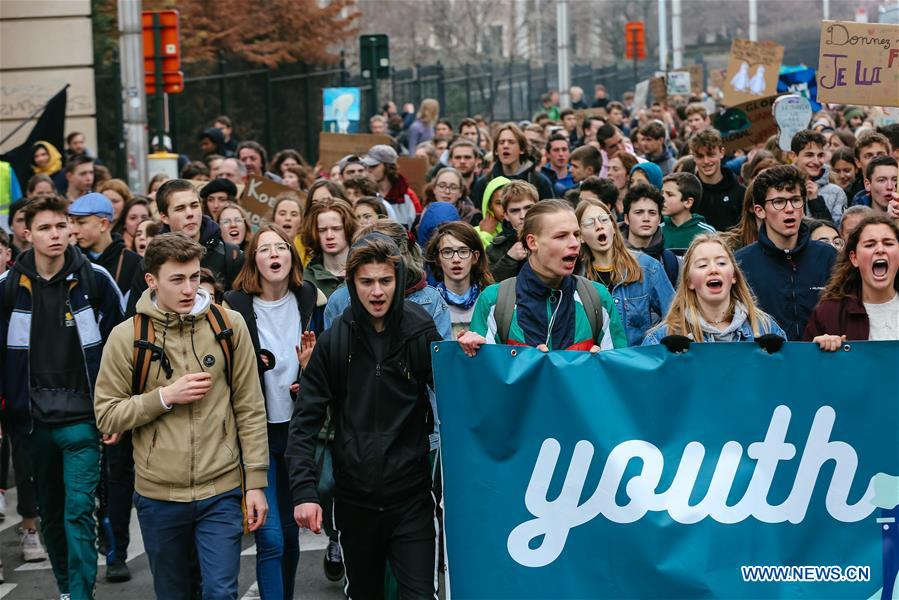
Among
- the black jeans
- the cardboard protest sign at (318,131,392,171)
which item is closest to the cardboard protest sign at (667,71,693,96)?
the cardboard protest sign at (318,131,392,171)

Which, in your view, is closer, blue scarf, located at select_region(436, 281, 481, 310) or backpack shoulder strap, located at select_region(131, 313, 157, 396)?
backpack shoulder strap, located at select_region(131, 313, 157, 396)

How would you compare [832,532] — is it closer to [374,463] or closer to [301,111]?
[374,463]

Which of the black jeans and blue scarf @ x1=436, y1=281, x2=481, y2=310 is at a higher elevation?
blue scarf @ x1=436, y1=281, x2=481, y2=310

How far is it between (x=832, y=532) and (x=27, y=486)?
5211 millimetres

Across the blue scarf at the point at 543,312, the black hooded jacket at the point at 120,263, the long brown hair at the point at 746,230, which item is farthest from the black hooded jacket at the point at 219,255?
the blue scarf at the point at 543,312

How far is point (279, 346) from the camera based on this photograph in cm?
689

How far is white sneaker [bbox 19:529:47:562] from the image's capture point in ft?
28.4

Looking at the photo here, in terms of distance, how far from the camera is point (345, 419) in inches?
223

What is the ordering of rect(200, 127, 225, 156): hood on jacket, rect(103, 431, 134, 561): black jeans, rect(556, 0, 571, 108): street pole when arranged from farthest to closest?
rect(556, 0, 571, 108): street pole
rect(200, 127, 225, 156): hood on jacket
rect(103, 431, 134, 561): black jeans

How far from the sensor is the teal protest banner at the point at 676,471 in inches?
215

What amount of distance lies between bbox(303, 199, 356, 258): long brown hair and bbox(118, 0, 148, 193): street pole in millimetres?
9372

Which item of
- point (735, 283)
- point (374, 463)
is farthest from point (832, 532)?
point (374, 463)

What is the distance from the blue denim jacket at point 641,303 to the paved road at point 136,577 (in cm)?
207

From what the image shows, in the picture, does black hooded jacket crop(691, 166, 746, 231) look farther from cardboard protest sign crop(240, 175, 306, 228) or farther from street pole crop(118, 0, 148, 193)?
street pole crop(118, 0, 148, 193)
